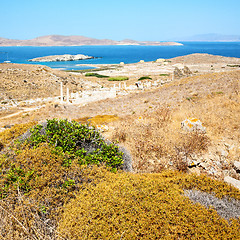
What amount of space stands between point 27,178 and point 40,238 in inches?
53.1

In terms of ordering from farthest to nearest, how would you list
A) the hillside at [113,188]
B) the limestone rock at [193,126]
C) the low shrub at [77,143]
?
the limestone rock at [193,126]
the low shrub at [77,143]
the hillside at [113,188]

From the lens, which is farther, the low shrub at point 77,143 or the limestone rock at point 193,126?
the limestone rock at point 193,126

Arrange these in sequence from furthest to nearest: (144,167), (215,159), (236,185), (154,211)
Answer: (215,159) < (144,167) < (236,185) < (154,211)

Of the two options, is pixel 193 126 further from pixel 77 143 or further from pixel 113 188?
pixel 113 188

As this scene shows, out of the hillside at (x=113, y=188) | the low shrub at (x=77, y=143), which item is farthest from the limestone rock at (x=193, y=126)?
the low shrub at (x=77, y=143)

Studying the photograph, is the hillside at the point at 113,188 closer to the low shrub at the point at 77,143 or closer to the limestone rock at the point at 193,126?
the low shrub at the point at 77,143

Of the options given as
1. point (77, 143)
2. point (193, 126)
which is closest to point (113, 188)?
point (77, 143)

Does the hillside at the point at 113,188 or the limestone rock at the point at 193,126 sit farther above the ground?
the limestone rock at the point at 193,126

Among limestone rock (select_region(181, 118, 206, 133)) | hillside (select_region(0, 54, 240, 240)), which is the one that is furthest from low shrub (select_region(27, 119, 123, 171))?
limestone rock (select_region(181, 118, 206, 133))

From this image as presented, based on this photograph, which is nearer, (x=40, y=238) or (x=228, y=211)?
(x=40, y=238)

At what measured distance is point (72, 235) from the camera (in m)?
3.24

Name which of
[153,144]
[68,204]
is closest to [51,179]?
[68,204]

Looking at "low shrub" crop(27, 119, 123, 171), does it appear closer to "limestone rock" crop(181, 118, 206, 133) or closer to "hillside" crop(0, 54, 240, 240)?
"hillside" crop(0, 54, 240, 240)

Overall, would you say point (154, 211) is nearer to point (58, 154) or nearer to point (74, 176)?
point (74, 176)
